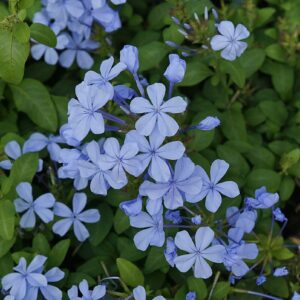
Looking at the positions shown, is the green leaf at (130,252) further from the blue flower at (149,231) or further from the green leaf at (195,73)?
the green leaf at (195,73)

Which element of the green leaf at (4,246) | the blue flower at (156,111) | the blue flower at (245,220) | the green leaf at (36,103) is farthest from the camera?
the green leaf at (36,103)

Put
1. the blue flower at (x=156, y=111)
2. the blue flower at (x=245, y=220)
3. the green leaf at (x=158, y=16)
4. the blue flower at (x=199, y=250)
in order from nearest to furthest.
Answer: the blue flower at (x=156, y=111)
the blue flower at (x=199, y=250)
the blue flower at (x=245, y=220)
the green leaf at (x=158, y=16)

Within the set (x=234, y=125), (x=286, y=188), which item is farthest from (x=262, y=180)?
(x=234, y=125)

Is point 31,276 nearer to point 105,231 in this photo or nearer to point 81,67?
point 105,231

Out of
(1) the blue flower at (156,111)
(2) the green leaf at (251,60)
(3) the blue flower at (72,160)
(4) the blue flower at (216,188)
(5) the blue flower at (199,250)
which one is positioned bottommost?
(5) the blue flower at (199,250)

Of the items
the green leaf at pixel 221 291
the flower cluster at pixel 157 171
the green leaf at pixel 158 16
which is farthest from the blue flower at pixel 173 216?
the green leaf at pixel 158 16

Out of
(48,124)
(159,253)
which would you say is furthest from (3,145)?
(159,253)

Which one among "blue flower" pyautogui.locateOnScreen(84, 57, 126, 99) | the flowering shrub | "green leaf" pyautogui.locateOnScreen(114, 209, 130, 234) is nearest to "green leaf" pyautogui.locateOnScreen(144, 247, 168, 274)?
the flowering shrub
